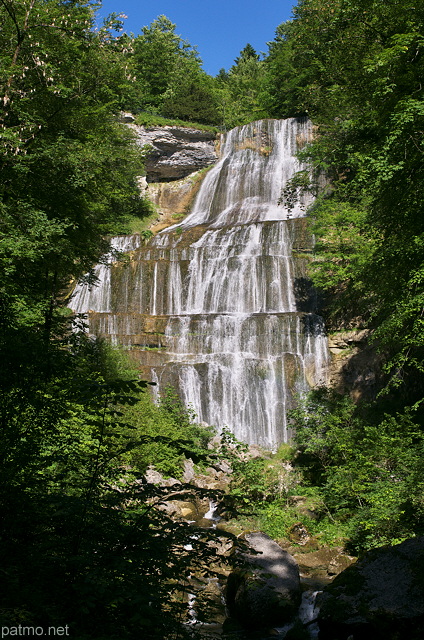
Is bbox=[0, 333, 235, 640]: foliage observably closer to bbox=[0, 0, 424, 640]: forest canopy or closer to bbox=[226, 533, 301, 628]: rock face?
bbox=[0, 0, 424, 640]: forest canopy

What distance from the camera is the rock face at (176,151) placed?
3008cm

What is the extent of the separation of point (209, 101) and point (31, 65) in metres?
26.8

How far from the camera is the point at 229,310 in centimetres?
1933

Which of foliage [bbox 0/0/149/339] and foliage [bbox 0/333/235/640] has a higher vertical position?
foliage [bbox 0/0/149/339]

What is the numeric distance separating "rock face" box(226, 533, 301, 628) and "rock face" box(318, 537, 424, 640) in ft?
2.74

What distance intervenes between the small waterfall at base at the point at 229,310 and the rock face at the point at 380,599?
10304 mm

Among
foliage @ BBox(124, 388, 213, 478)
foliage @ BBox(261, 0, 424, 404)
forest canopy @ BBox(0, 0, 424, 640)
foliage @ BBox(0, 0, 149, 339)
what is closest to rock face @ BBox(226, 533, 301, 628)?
forest canopy @ BBox(0, 0, 424, 640)

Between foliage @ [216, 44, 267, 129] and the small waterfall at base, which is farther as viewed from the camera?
Result: foliage @ [216, 44, 267, 129]

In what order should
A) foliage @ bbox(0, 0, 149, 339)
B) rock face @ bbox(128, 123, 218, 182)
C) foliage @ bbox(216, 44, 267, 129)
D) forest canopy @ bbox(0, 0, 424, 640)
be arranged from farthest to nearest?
foliage @ bbox(216, 44, 267, 129) < rock face @ bbox(128, 123, 218, 182) < foliage @ bbox(0, 0, 149, 339) < forest canopy @ bbox(0, 0, 424, 640)

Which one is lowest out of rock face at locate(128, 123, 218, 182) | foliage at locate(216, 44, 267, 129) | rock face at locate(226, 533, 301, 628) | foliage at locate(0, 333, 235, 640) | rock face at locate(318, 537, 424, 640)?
rock face at locate(226, 533, 301, 628)

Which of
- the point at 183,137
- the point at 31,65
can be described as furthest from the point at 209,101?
the point at 31,65

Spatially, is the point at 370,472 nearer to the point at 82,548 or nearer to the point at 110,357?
the point at 82,548

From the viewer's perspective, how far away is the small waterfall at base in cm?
1559

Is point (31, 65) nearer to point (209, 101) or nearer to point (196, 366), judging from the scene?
point (196, 366)
